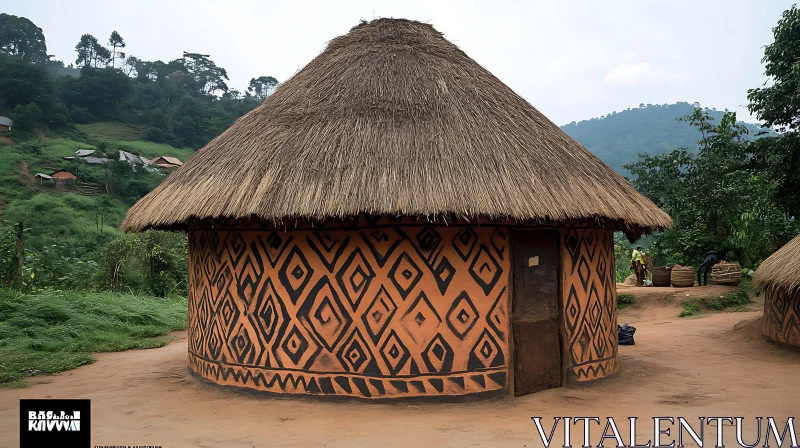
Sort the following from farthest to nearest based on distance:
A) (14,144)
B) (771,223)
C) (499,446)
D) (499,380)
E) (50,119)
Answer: (50,119) < (14,144) < (771,223) < (499,380) < (499,446)

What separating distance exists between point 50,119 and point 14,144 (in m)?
5.24

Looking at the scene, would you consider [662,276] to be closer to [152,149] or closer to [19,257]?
[19,257]

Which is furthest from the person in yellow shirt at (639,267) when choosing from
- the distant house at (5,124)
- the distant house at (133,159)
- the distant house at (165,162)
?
the distant house at (5,124)

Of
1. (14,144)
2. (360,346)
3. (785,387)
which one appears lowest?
(785,387)

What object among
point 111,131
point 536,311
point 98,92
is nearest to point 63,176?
point 111,131

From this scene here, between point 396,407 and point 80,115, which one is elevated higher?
point 80,115

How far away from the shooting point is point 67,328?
371 inches

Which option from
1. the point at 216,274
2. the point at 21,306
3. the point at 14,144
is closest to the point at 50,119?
the point at 14,144

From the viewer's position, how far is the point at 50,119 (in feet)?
151

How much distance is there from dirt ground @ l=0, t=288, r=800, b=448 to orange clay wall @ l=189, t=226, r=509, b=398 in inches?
9.0

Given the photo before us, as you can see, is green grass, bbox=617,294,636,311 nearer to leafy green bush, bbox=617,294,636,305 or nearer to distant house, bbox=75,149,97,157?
leafy green bush, bbox=617,294,636,305

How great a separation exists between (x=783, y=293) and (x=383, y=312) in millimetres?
5981

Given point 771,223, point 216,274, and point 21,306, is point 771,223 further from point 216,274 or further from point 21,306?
point 21,306

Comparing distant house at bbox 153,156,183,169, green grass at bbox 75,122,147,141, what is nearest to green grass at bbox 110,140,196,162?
green grass at bbox 75,122,147,141
